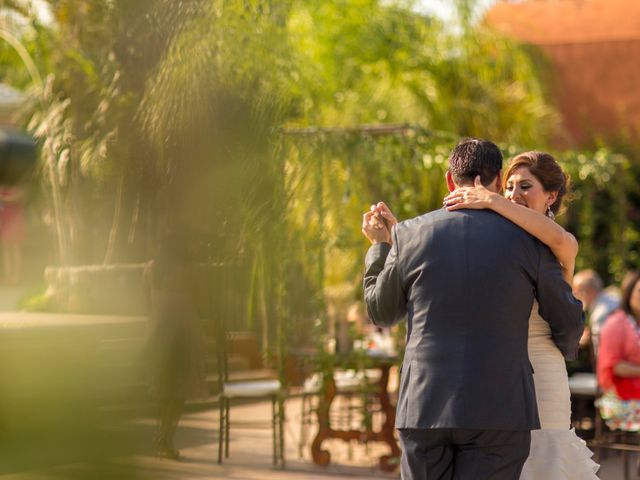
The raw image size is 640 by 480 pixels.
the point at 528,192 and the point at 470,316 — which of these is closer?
the point at 470,316

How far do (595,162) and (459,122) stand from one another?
20.8 ft

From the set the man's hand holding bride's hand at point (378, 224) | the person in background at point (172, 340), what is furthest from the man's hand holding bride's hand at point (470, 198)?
the person in background at point (172, 340)

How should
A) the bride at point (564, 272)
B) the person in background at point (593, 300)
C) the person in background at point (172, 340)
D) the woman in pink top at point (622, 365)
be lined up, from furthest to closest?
the person in background at point (593, 300), the woman in pink top at point (622, 365), the bride at point (564, 272), the person in background at point (172, 340)

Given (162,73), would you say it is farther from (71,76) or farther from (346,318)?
(346,318)

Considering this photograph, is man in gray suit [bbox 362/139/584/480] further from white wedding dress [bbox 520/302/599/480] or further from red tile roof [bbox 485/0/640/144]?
red tile roof [bbox 485/0/640/144]

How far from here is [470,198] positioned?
2.79m

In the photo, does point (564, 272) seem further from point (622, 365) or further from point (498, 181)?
point (622, 365)

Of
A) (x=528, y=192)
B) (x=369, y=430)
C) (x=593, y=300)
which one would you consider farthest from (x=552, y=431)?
(x=593, y=300)

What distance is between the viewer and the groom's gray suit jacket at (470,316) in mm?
2701

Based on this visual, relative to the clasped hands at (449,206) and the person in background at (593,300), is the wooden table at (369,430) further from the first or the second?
the clasped hands at (449,206)

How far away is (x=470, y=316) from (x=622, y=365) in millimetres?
3725

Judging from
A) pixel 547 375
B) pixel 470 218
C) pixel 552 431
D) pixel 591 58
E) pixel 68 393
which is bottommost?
pixel 552 431

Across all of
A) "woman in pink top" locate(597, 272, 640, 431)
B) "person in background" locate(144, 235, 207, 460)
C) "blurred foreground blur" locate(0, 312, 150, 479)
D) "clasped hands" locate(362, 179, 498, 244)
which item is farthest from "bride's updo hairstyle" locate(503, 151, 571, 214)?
"woman in pink top" locate(597, 272, 640, 431)

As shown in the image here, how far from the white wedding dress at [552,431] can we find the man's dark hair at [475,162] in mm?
502
